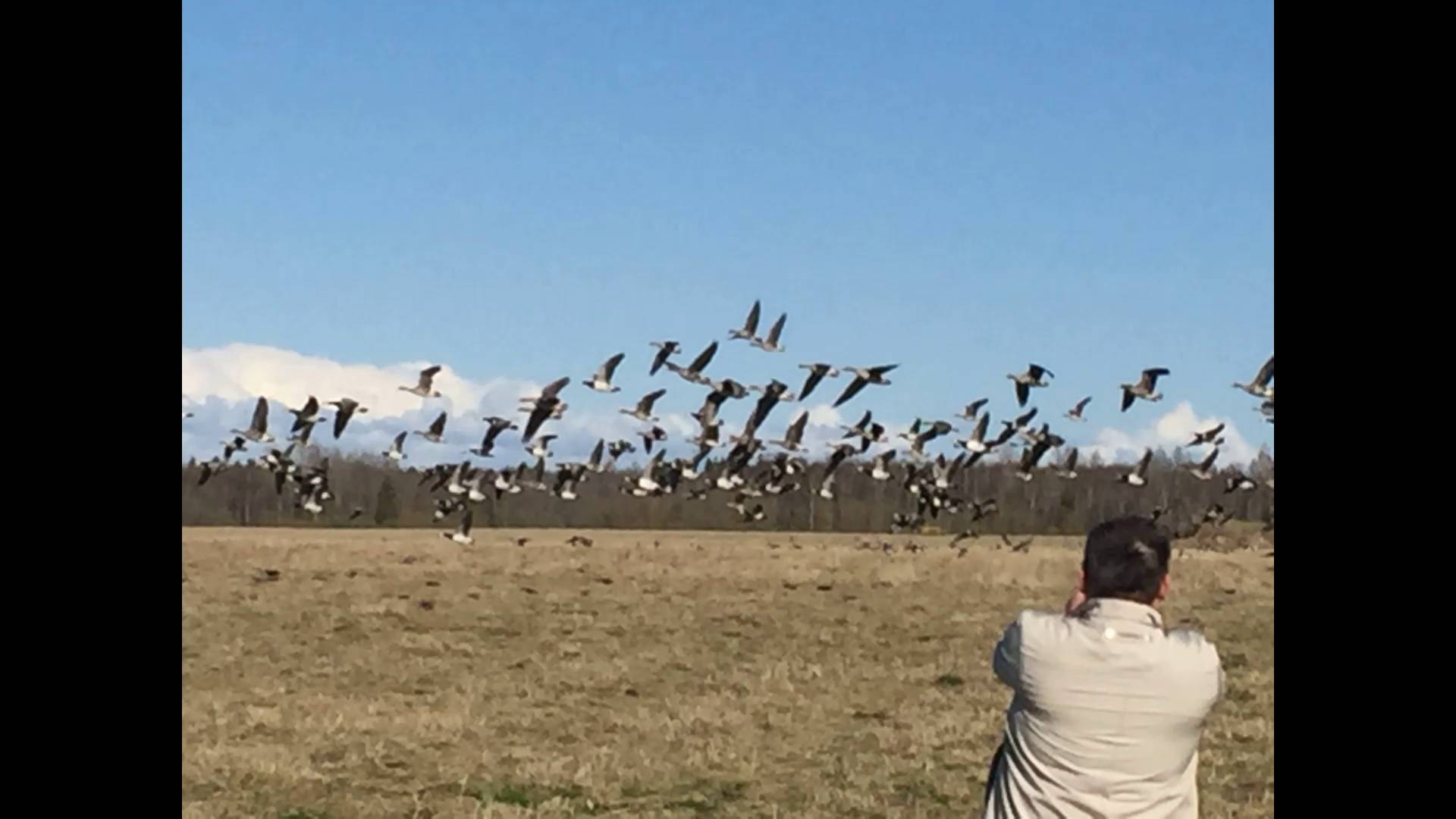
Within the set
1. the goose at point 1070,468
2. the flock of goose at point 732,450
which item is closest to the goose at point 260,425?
the flock of goose at point 732,450

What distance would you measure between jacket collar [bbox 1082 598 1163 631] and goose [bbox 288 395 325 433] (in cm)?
2342

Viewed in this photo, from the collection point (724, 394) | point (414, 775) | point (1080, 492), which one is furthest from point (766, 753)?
point (1080, 492)

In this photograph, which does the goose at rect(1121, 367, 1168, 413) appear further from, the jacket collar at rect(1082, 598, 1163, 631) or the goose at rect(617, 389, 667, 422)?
the jacket collar at rect(1082, 598, 1163, 631)

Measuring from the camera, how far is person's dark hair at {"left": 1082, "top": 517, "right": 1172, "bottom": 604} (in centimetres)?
354

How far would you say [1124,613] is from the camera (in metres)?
3.56

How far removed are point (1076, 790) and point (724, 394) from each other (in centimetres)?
1988

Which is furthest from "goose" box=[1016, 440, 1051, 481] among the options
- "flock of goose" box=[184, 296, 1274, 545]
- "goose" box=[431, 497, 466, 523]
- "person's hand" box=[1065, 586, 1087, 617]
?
"person's hand" box=[1065, 586, 1087, 617]

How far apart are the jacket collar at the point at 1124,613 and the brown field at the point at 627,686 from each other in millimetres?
6630

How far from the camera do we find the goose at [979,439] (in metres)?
26.6

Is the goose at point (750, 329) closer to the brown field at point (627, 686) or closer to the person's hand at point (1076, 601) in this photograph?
the brown field at point (627, 686)
